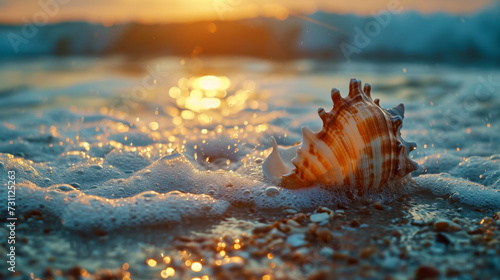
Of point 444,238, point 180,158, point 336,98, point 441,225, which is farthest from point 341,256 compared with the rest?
point 180,158

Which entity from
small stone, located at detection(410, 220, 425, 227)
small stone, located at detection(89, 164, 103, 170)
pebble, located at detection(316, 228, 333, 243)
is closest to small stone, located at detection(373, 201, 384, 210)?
small stone, located at detection(410, 220, 425, 227)

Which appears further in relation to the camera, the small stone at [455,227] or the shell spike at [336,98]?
the shell spike at [336,98]

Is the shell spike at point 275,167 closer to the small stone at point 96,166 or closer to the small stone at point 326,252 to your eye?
the small stone at point 326,252

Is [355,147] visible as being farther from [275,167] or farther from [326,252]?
[326,252]

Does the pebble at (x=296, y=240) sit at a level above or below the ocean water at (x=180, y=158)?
below

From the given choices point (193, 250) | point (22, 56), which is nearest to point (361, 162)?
point (193, 250)

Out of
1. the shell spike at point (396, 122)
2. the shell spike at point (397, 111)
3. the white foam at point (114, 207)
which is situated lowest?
the white foam at point (114, 207)

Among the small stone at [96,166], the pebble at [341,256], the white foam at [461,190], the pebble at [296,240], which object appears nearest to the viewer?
the pebble at [341,256]

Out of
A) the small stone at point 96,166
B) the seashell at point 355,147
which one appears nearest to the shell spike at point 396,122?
the seashell at point 355,147
